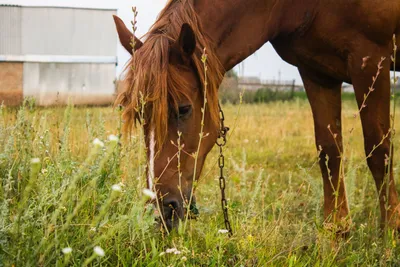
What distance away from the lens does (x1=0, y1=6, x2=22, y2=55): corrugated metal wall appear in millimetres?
14617

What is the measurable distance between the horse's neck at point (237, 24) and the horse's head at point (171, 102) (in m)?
0.18

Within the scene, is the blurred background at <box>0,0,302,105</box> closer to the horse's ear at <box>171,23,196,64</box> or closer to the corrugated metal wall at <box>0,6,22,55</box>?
the corrugated metal wall at <box>0,6,22,55</box>

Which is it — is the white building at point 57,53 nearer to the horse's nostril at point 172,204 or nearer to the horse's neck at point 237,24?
the horse's neck at point 237,24

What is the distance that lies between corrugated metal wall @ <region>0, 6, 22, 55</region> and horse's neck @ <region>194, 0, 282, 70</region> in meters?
12.6

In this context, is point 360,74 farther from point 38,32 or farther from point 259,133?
point 38,32

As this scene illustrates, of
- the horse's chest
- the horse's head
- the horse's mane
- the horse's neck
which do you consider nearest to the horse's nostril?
the horse's head

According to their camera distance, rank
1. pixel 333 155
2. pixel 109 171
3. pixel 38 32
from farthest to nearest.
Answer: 1. pixel 38 32
2. pixel 333 155
3. pixel 109 171

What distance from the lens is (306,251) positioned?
2.82 m

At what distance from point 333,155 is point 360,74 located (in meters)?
0.85

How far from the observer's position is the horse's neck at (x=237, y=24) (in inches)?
128

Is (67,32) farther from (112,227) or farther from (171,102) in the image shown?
(112,227)

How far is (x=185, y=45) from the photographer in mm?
2936

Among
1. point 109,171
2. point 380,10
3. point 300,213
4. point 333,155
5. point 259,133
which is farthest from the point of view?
point 259,133

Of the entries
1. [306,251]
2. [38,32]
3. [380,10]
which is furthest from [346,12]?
[38,32]
